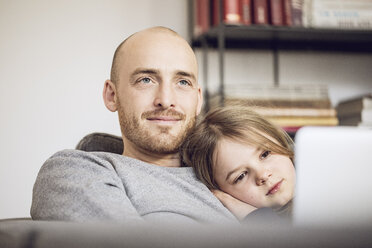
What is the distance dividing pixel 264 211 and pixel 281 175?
0.60ft

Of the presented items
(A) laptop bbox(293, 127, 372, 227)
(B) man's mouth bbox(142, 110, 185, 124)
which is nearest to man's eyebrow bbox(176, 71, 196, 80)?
(B) man's mouth bbox(142, 110, 185, 124)

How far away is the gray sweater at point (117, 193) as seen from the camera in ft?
2.60

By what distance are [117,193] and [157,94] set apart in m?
0.35

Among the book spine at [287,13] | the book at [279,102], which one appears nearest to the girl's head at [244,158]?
the book at [279,102]

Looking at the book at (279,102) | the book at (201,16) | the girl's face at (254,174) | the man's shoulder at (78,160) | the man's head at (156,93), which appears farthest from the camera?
the book at (201,16)

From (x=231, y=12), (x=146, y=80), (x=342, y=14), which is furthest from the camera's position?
(x=342, y=14)

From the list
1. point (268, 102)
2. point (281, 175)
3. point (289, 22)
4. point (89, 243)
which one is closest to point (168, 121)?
point (281, 175)

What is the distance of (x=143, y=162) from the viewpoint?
3.52 ft

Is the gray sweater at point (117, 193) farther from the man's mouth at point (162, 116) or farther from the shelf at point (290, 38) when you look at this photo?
the shelf at point (290, 38)

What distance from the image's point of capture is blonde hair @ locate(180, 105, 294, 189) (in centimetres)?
112

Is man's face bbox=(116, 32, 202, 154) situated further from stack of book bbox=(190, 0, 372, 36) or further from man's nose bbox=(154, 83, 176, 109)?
stack of book bbox=(190, 0, 372, 36)

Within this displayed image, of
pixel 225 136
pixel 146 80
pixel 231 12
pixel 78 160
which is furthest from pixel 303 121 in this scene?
pixel 78 160

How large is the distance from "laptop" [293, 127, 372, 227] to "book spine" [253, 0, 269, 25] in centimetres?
159

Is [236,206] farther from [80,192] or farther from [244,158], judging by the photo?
[80,192]
